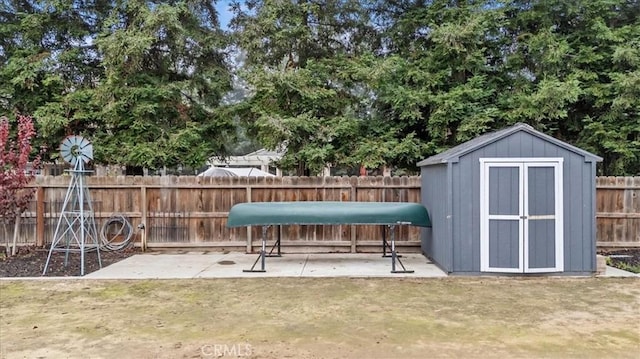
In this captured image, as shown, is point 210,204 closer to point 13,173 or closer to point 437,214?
point 13,173

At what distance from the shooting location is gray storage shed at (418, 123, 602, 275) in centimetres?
673

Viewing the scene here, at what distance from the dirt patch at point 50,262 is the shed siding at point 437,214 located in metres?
5.55

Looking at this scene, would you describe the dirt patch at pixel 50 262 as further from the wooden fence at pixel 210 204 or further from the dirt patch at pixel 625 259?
the dirt patch at pixel 625 259

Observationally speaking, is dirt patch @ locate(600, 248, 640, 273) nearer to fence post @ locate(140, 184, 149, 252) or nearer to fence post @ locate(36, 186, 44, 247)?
fence post @ locate(140, 184, 149, 252)

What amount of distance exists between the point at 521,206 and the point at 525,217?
0.17 meters

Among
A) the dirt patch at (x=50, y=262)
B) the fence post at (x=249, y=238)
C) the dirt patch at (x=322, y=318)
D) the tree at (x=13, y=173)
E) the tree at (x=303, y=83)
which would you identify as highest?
the tree at (x=303, y=83)

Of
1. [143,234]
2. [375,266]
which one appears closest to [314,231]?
[375,266]

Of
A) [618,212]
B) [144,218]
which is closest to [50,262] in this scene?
[144,218]

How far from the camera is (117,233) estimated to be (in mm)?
9141

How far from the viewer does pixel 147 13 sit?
9523 millimetres

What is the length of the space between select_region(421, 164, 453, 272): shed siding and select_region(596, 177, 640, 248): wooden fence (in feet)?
11.4

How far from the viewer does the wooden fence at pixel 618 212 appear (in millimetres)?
8859

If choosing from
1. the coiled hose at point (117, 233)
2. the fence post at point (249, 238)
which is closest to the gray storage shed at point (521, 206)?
the fence post at point (249, 238)

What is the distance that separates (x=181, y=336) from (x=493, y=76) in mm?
8696
